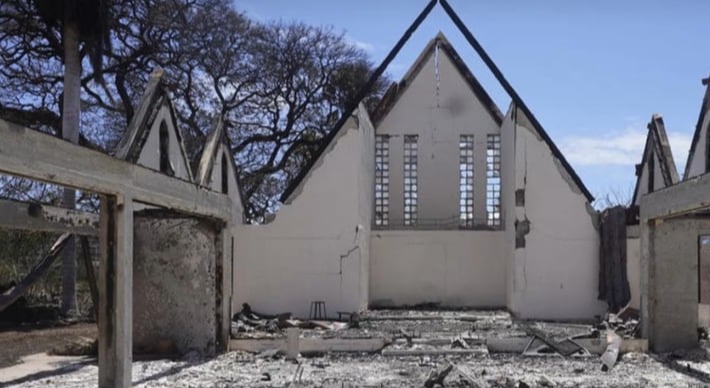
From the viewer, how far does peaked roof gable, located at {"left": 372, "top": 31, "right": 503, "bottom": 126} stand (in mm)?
29328

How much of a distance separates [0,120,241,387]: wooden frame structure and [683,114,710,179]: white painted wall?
12553 mm

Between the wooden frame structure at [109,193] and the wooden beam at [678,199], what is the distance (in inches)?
351

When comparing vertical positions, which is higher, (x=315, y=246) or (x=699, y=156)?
(x=699, y=156)

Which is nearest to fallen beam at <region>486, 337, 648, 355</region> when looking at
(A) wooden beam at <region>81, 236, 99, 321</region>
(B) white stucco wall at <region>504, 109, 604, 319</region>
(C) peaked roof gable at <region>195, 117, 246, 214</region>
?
(B) white stucco wall at <region>504, 109, 604, 319</region>

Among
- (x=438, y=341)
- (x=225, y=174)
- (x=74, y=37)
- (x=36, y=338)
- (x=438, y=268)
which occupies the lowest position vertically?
→ (x=36, y=338)

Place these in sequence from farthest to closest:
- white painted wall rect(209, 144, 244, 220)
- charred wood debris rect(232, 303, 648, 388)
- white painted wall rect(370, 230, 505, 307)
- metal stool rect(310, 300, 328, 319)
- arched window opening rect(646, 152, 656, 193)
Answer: white painted wall rect(370, 230, 505, 307) < metal stool rect(310, 300, 328, 319) < arched window opening rect(646, 152, 656, 193) < white painted wall rect(209, 144, 244, 220) < charred wood debris rect(232, 303, 648, 388)

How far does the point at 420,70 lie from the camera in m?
29.6

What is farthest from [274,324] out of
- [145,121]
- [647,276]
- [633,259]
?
[633,259]

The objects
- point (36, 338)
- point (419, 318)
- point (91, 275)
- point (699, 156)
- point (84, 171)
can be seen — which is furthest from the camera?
point (419, 318)

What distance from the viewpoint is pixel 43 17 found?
2428 cm

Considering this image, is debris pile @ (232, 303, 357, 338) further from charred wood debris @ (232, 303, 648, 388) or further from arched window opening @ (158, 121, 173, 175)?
arched window opening @ (158, 121, 173, 175)

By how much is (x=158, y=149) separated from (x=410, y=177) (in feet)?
43.2

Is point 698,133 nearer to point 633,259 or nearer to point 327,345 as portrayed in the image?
point 633,259

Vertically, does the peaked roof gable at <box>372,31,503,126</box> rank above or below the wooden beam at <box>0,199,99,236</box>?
above
